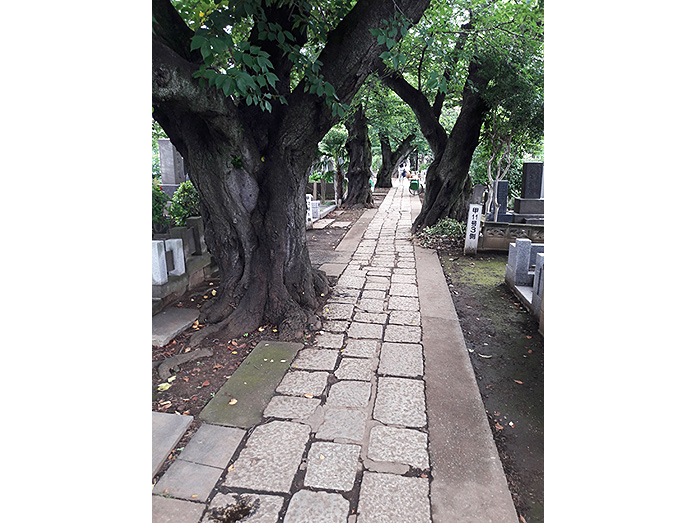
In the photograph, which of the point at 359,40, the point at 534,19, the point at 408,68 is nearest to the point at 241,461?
the point at 359,40

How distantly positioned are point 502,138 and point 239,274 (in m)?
5.50

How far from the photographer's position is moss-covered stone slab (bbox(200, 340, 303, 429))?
2619 millimetres

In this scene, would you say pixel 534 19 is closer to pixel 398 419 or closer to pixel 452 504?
pixel 398 419

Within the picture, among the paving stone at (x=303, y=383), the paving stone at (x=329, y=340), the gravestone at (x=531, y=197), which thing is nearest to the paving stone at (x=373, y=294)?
the paving stone at (x=329, y=340)

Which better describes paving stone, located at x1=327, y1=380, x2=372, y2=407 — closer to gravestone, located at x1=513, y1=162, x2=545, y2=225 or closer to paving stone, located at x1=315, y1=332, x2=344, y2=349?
paving stone, located at x1=315, y1=332, x2=344, y2=349

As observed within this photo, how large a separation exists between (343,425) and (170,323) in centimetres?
222

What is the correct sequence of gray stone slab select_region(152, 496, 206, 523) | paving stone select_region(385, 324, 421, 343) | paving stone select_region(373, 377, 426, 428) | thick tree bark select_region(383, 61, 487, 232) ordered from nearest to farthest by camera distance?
gray stone slab select_region(152, 496, 206, 523) < paving stone select_region(373, 377, 426, 428) < paving stone select_region(385, 324, 421, 343) < thick tree bark select_region(383, 61, 487, 232)

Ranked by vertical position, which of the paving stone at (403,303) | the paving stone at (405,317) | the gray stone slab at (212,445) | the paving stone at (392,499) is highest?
the paving stone at (403,303)

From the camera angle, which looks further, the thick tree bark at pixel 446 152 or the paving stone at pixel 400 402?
the thick tree bark at pixel 446 152

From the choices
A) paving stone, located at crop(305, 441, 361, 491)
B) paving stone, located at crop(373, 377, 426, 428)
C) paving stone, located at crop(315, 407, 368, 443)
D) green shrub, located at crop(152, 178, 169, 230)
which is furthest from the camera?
green shrub, located at crop(152, 178, 169, 230)

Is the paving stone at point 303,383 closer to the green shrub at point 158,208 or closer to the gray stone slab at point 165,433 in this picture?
the gray stone slab at point 165,433

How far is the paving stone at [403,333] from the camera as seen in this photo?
379 cm

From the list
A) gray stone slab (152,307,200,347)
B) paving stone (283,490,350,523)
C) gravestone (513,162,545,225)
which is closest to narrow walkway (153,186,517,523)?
paving stone (283,490,350,523)

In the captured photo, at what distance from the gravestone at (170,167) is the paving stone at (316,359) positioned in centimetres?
736
